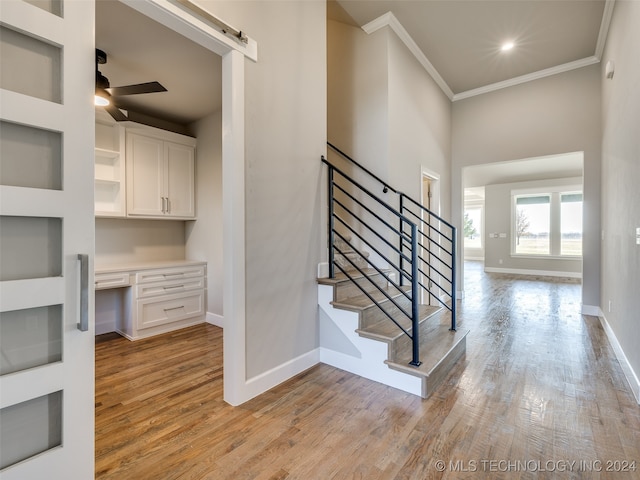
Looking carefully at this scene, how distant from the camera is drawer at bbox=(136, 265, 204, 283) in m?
3.40

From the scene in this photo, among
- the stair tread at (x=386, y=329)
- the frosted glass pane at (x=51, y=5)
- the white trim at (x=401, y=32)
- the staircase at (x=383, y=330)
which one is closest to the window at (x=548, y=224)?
the white trim at (x=401, y=32)

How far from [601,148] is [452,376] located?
4030 mm

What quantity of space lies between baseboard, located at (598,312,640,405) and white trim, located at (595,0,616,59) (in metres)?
3.43

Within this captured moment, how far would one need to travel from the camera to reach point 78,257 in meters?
1.14

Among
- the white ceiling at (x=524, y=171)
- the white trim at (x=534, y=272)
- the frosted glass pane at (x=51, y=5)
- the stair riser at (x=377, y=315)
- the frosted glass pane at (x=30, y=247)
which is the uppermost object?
the white ceiling at (x=524, y=171)

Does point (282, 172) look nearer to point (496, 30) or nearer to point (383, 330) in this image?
point (383, 330)

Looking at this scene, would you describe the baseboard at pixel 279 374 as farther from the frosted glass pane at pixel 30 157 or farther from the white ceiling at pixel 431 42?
the white ceiling at pixel 431 42

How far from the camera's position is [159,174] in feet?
12.5

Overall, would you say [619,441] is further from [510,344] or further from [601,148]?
[601,148]

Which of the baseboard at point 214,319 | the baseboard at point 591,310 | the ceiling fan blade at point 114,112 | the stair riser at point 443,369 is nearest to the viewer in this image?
the stair riser at point 443,369

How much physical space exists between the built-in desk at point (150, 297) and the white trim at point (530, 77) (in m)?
5.15

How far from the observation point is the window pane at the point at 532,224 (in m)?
8.52

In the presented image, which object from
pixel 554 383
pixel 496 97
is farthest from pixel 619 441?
pixel 496 97

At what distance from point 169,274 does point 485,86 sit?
5627mm
